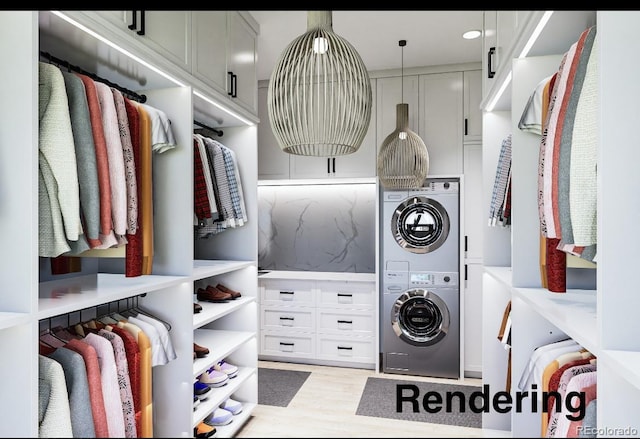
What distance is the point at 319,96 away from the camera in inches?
17.2

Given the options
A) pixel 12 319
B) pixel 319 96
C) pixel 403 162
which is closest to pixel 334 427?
pixel 319 96

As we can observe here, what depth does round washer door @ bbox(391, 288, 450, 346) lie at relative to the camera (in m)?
2.23

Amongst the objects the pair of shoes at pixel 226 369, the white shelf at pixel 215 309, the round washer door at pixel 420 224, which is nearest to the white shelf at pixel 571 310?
the white shelf at pixel 215 309

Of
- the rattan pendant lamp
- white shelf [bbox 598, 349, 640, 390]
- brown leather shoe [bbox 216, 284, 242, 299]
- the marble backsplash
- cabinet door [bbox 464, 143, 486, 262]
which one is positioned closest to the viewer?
white shelf [bbox 598, 349, 640, 390]

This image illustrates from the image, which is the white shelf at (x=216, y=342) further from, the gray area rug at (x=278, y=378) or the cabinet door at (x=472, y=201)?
the cabinet door at (x=472, y=201)

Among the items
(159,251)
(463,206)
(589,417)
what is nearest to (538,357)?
(589,417)

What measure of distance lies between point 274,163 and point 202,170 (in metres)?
1.22

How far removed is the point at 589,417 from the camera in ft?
1.50

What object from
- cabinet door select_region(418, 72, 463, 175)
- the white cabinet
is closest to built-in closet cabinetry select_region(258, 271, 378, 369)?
the white cabinet

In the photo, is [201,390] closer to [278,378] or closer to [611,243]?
[278,378]

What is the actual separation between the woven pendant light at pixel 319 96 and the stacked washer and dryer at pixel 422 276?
1849mm

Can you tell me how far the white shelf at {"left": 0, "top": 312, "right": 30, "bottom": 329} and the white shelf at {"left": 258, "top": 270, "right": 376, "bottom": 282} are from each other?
5.95ft

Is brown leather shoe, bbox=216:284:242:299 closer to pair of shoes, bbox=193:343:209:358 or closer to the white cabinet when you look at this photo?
pair of shoes, bbox=193:343:209:358

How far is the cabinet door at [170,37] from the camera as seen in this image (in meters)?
0.32
